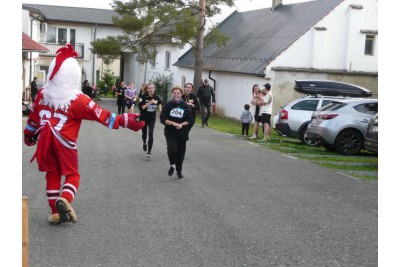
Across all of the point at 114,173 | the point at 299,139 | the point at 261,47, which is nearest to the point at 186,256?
the point at 114,173

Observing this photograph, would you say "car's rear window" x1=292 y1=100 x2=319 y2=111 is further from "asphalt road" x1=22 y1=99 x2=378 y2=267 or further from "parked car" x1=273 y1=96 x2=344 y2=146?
"asphalt road" x1=22 y1=99 x2=378 y2=267

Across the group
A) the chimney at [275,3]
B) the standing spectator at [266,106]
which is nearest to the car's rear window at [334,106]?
the standing spectator at [266,106]

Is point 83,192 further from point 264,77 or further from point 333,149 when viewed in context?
point 264,77

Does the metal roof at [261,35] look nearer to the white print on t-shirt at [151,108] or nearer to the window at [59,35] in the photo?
the window at [59,35]

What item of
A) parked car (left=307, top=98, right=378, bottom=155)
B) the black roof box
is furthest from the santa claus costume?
the black roof box

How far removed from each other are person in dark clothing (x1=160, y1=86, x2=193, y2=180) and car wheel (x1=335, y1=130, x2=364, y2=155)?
23.5 ft

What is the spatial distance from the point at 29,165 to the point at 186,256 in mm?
7406

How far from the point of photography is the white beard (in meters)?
8.21

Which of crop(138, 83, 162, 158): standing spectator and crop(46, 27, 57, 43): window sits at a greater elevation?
crop(46, 27, 57, 43): window

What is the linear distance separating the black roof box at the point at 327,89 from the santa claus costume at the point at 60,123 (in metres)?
15.0

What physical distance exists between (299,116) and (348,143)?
117 inches

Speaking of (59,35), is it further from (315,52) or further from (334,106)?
(334,106)

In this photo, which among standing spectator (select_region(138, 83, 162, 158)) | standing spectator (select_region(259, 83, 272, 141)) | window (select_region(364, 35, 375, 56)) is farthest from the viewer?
window (select_region(364, 35, 375, 56))

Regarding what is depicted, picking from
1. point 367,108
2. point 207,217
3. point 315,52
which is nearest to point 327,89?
point 367,108
